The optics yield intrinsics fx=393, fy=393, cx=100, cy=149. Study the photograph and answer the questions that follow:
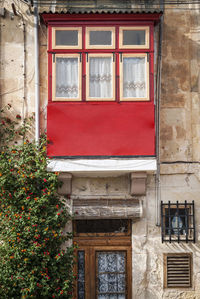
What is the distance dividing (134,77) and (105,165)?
1.92 metres

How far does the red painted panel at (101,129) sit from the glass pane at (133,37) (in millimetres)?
1296

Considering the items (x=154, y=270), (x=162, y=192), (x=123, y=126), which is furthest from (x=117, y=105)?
(x=154, y=270)

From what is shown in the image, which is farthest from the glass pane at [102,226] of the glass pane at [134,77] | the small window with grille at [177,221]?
the glass pane at [134,77]

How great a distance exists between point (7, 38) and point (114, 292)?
601 centimetres

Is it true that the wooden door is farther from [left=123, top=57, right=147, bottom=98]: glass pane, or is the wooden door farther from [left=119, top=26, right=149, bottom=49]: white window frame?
[left=119, top=26, right=149, bottom=49]: white window frame

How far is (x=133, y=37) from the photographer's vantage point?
26.7 ft

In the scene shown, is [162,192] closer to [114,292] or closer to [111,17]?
[114,292]

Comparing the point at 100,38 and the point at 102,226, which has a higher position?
the point at 100,38

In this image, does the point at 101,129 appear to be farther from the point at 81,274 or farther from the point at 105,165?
the point at 81,274

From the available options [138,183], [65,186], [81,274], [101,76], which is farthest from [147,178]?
[81,274]

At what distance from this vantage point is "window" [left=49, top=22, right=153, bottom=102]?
8047mm

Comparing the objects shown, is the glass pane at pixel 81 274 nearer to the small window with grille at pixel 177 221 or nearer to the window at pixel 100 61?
the small window with grille at pixel 177 221

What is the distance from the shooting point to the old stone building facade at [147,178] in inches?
329

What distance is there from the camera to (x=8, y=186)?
7.80 m
